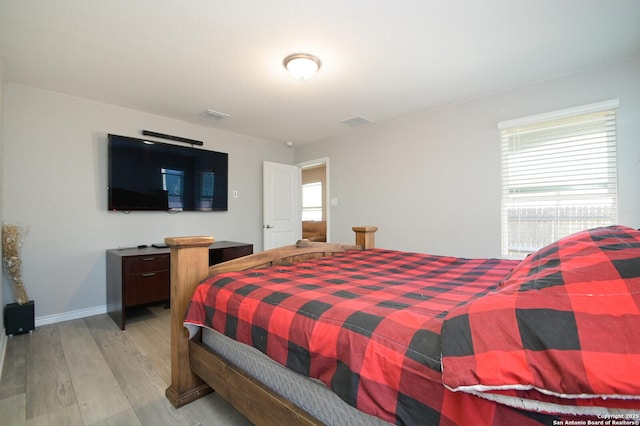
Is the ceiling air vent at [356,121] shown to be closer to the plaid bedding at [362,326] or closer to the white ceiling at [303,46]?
the white ceiling at [303,46]

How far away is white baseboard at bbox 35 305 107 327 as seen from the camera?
290 centimetres

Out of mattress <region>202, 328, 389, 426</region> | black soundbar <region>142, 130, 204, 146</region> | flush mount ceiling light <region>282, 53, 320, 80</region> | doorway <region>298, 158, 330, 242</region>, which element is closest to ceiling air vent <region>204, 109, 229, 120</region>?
black soundbar <region>142, 130, 204, 146</region>

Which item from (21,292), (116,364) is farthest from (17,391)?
(21,292)

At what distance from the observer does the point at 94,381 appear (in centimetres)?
188

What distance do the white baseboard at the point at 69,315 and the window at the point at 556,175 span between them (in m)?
4.56

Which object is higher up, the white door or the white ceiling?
the white ceiling

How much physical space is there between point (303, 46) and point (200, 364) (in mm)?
2272

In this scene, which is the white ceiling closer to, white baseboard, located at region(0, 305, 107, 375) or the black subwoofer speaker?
the black subwoofer speaker

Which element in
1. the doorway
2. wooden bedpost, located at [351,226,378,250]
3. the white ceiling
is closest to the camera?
the white ceiling

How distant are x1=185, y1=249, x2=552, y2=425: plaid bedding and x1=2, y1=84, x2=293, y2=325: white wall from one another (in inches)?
102

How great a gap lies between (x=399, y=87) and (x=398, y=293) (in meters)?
2.41

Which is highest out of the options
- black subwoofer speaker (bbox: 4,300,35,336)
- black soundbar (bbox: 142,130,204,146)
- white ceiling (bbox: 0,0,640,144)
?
white ceiling (bbox: 0,0,640,144)

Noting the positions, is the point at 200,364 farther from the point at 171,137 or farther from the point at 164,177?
the point at 171,137

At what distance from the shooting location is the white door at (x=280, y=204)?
477cm
